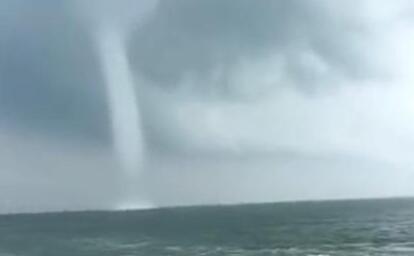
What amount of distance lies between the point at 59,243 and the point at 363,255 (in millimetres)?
56358

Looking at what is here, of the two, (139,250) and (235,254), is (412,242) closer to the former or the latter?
(235,254)

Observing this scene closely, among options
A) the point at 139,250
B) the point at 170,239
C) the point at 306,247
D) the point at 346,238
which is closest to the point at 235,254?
the point at 306,247

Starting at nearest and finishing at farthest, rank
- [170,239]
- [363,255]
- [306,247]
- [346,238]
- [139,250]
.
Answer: [363,255]
[306,247]
[139,250]
[346,238]
[170,239]

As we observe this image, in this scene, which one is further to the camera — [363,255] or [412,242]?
[412,242]

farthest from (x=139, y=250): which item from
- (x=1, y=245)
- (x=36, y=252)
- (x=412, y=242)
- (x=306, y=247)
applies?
(x=412, y=242)

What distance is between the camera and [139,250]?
9969 cm

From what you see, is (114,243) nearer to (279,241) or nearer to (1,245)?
(1,245)

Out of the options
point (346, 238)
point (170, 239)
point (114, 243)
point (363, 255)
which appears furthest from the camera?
point (170, 239)

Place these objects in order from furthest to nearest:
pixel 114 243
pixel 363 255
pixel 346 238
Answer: pixel 114 243 < pixel 346 238 < pixel 363 255

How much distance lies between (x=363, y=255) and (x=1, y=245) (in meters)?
63.3

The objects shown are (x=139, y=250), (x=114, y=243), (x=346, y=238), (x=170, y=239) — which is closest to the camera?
(x=139, y=250)

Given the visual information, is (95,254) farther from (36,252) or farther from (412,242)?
(412,242)

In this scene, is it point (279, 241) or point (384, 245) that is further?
point (279, 241)

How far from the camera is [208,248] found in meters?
98.3
